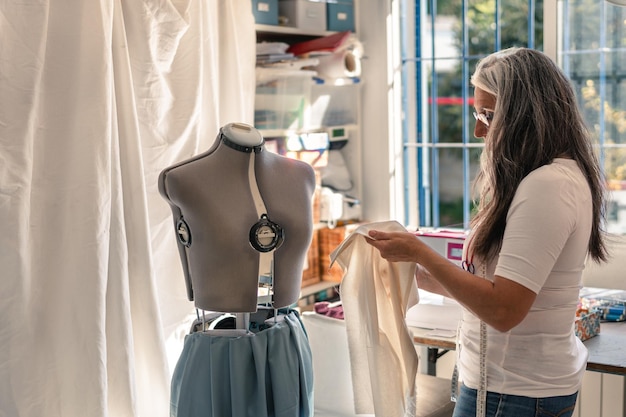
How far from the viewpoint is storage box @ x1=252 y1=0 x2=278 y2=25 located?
3.68 meters

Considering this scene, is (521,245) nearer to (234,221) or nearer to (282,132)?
(234,221)

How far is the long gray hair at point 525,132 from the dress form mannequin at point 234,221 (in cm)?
56

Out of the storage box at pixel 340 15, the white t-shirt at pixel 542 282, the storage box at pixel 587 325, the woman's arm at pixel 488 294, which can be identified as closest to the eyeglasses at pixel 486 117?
the white t-shirt at pixel 542 282

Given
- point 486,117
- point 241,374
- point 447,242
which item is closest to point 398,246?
point 486,117

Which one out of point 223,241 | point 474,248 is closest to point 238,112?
point 223,241

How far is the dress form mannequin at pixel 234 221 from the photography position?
211 cm

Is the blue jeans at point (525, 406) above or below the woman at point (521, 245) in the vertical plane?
below

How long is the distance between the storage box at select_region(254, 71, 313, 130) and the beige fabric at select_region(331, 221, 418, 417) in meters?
1.64

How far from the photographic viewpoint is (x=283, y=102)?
379 centimetres

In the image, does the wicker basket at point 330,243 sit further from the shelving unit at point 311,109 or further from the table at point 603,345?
the table at point 603,345

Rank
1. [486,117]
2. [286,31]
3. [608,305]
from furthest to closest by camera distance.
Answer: [286,31] → [608,305] → [486,117]

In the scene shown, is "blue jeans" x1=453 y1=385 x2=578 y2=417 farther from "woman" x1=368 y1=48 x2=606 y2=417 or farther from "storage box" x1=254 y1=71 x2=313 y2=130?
"storage box" x1=254 y1=71 x2=313 y2=130

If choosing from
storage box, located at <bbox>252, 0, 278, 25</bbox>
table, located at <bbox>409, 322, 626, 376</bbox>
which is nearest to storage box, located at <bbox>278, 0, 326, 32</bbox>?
Result: storage box, located at <bbox>252, 0, 278, 25</bbox>

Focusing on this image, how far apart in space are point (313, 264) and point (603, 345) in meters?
1.74
